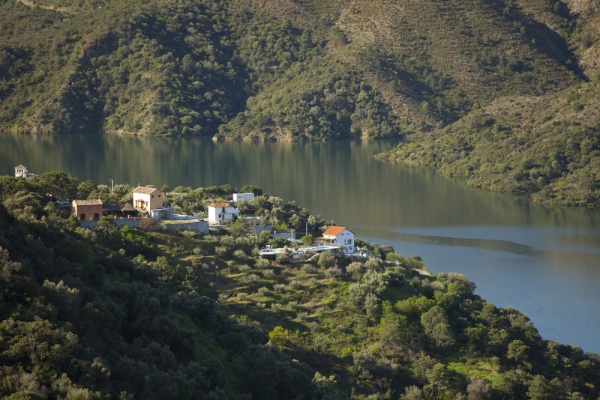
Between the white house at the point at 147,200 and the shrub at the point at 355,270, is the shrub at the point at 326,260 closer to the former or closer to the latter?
the shrub at the point at 355,270

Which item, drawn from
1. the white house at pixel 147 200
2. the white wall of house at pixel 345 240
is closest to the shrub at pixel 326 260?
the white wall of house at pixel 345 240

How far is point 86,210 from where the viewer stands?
38.8 meters

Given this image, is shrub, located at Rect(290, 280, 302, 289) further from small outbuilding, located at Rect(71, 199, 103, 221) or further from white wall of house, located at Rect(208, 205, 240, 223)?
white wall of house, located at Rect(208, 205, 240, 223)

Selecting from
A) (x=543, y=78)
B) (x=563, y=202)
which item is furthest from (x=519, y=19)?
(x=563, y=202)

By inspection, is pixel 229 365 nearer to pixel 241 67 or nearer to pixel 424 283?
pixel 424 283

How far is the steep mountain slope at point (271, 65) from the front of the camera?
132875 millimetres

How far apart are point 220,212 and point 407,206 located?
99.7 ft

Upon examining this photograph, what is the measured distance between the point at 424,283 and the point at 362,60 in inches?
4098

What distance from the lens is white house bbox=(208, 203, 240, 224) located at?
4709 centimetres

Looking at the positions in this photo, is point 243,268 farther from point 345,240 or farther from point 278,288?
point 345,240

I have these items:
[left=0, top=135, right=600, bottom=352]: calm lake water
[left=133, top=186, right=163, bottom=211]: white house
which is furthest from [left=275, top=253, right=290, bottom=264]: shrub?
[left=0, top=135, right=600, bottom=352]: calm lake water

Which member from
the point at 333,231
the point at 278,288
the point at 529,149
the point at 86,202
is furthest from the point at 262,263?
the point at 529,149

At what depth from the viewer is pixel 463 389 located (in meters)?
33.2

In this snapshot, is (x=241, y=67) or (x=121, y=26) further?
(x=241, y=67)
